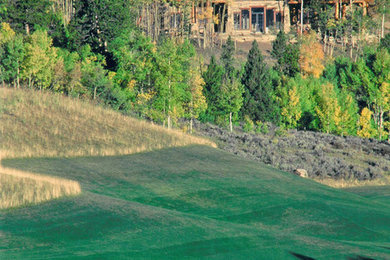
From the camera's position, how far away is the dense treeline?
2384 inches

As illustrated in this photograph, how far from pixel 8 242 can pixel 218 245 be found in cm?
625

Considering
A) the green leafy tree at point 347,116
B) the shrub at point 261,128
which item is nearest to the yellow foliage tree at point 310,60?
the green leafy tree at point 347,116

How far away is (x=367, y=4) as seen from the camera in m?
112

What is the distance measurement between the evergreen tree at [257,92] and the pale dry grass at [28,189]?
51.7 meters

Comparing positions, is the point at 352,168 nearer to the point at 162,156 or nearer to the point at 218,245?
the point at 162,156

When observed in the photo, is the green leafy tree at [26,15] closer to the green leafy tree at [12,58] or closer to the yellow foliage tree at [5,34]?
the yellow foliage tree at [5,34]

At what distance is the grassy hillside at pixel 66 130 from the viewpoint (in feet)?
134

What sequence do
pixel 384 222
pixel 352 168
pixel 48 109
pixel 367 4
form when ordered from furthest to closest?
1. pixel 367 4
2. pixel 352 168
3. pixel 48 109
4. pixel 384 222

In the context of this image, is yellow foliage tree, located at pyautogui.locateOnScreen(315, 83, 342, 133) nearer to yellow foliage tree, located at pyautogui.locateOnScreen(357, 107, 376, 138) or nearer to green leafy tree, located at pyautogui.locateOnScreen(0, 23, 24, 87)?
yellow foliage tree, located at pyautogui.locateOnScreen(357, 107, 376, 138)


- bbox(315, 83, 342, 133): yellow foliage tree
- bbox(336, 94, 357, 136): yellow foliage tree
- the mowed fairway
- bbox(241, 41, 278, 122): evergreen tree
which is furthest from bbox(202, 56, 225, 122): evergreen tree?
the mowed fairway

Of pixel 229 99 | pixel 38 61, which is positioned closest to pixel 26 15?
pixel 38 61

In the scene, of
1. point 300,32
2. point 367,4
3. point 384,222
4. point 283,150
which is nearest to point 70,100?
point 283,150

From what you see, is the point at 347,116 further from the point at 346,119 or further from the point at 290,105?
the point at 290,105

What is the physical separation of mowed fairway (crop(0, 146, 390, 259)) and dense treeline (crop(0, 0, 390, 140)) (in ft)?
73.9
